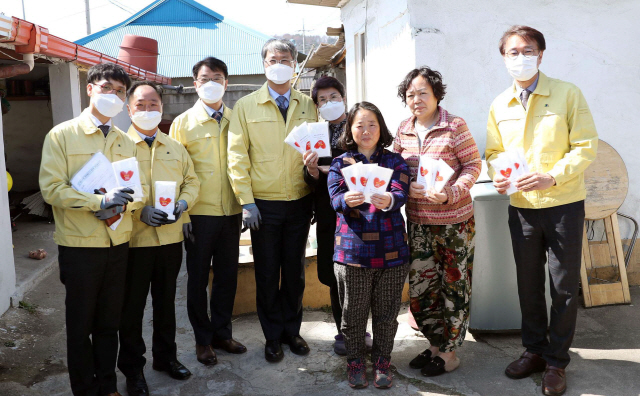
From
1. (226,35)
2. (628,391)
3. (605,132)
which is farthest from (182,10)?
(628,391)

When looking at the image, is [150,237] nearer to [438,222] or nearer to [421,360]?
[438,222]

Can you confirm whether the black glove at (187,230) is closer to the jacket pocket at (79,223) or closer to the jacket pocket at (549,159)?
the jacket pocket at (79,223)

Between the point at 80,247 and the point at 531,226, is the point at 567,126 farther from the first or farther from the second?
the point at 80,247

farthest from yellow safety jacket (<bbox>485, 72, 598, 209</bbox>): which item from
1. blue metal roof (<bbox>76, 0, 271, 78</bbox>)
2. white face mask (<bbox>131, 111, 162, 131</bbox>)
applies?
blue metal roof (<bbox>76, 0, 271, 78</bbox>)

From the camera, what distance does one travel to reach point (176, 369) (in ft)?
12.3

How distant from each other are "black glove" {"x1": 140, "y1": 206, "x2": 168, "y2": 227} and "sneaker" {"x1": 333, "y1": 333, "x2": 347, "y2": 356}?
1.68 m

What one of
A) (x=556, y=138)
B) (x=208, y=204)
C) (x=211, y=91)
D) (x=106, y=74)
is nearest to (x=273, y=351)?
(x=208, y=204)

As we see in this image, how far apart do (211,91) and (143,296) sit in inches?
60.2

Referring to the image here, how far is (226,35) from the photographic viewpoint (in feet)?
88.6

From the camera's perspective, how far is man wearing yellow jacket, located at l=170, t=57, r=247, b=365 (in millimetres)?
3900

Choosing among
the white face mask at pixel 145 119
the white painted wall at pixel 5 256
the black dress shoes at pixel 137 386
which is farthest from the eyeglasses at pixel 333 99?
the white painted wall at pixel 5 256

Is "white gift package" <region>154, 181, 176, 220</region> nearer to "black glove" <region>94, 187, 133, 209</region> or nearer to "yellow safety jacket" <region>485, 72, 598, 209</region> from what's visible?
"black glove" <region>94, 187, 133, 209</region>

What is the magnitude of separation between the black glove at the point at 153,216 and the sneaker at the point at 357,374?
1558 millimetres

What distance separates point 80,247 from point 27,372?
157 cm
